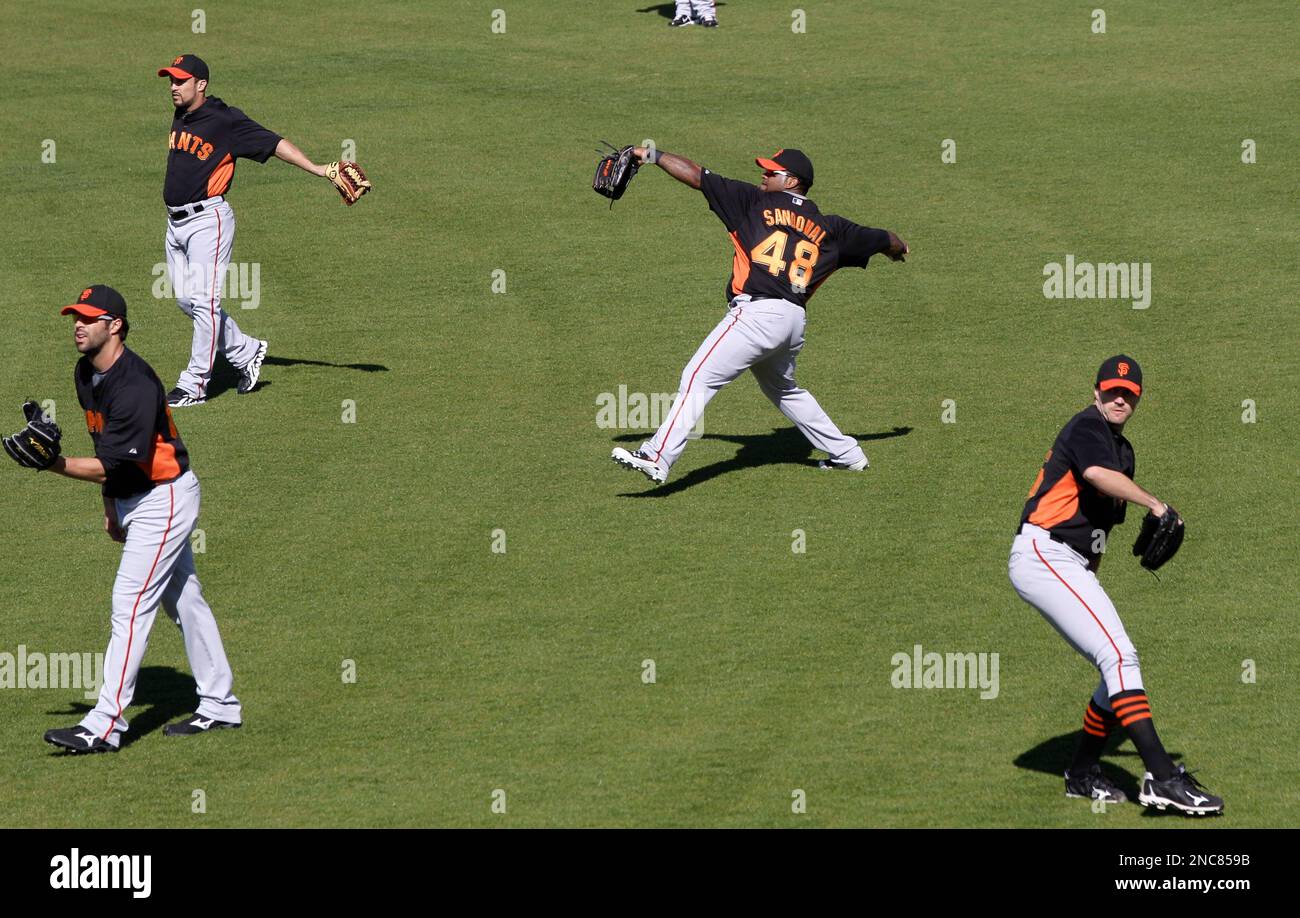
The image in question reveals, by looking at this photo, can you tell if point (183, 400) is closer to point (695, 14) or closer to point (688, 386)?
point (688, 386)

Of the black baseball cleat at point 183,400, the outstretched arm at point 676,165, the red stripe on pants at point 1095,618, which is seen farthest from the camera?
the black baseball cleat at point 183,400

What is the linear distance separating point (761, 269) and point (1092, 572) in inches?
198

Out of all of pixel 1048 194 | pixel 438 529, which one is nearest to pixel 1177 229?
pixel 1048 194

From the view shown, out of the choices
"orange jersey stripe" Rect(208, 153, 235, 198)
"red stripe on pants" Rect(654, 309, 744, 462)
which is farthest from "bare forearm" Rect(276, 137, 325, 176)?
"red stripe on pants" Rect(654, 309, 744, 462)

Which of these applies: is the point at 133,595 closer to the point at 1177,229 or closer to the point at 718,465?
the point at 718,465

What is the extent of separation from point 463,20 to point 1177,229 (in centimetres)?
1393

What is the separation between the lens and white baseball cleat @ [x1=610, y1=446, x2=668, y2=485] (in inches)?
531

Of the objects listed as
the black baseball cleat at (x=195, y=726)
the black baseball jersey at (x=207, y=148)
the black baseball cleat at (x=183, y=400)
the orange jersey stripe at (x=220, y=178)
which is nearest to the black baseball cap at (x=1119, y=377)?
the black baseball cleat at (x=195, y=726)

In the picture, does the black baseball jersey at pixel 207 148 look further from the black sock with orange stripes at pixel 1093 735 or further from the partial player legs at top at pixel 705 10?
the partial player legs at top at pixel 705 10

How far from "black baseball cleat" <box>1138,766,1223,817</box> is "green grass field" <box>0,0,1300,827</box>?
8.8 inches

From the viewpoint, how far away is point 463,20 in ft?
96.9

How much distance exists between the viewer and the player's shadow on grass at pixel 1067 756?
964 centimetres

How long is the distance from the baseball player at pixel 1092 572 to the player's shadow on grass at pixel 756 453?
5157 millimetres

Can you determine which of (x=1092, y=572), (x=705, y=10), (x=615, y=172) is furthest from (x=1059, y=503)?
(x=705, y=10)
